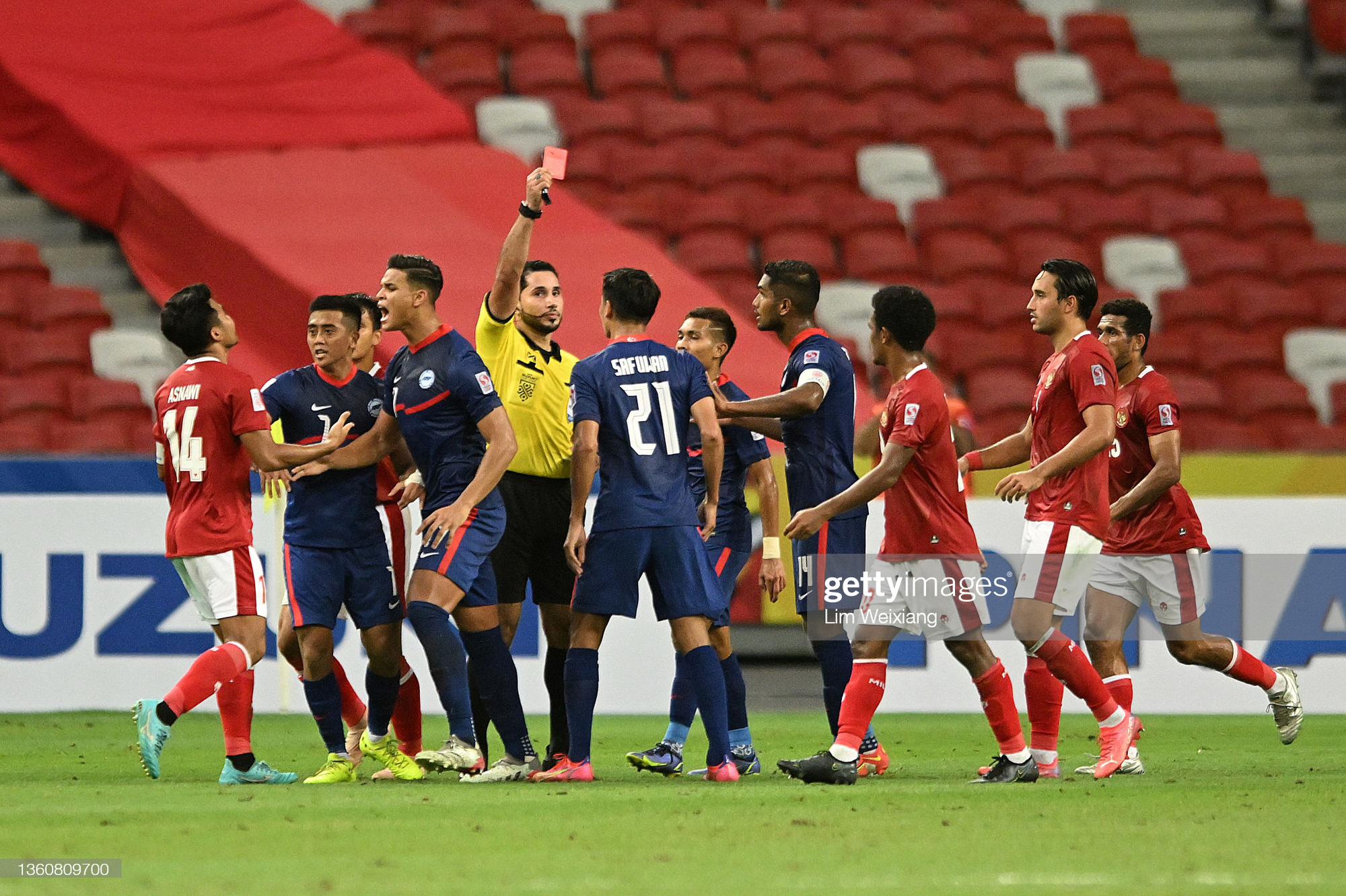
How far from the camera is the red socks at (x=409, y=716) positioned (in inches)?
282

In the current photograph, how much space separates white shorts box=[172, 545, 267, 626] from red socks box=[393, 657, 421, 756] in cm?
77

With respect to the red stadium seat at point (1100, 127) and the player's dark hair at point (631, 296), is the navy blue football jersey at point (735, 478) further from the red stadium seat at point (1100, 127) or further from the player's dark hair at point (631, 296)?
the red stadium seat at point (1100, 127)

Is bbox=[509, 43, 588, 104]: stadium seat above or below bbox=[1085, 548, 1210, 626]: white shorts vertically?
above

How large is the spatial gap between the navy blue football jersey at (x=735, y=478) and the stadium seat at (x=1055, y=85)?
10981 millimetres

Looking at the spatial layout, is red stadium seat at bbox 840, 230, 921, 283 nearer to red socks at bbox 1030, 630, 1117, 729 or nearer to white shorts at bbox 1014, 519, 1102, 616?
white shorts at bbox 1014, 519, 1102, 616

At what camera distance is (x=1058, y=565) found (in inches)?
263

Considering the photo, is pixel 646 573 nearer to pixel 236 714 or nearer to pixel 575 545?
pixel 575 545

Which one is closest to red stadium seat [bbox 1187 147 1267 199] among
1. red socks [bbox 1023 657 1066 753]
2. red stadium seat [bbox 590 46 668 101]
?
red stadium seat [bbox 590 46 668 101]

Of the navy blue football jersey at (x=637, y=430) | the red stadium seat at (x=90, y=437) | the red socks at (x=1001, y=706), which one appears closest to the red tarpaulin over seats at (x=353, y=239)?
the red stadium seat at (x=90, y=437)

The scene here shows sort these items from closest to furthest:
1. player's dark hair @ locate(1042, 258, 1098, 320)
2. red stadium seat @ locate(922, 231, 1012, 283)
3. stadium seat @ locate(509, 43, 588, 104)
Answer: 1. player's dark hair @ locate(1042, 258, 1098, 320)
2. red stadium seat @ locate(922, 231, 1012, 283)
3. stadium seat @ locate(509, 43, 588, 104)

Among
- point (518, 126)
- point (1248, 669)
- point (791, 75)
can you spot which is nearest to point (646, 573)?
point (1248, 669)

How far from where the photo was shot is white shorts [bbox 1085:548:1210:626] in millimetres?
7449

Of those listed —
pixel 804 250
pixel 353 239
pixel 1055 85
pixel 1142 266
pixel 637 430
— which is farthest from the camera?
pixel 1055 85

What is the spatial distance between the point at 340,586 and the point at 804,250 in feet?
29.2
